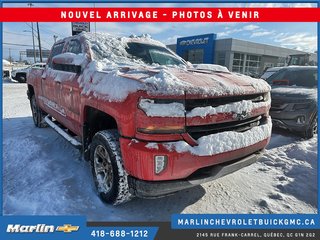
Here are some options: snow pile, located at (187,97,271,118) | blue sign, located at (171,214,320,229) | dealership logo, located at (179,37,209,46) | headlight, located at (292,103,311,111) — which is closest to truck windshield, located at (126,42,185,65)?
snow pile, located at (187,97,271,118)

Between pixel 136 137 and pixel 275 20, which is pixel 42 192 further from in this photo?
pixel 275 20

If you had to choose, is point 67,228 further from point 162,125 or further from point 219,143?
point 219,143

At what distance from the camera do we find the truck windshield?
3.89 m

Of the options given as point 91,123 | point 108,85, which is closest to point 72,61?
point 91,123

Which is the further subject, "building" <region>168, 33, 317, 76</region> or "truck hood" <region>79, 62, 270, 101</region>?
"building" <region>168, 33, 317, 76</region>

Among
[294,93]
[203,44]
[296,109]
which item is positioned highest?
[203,44]

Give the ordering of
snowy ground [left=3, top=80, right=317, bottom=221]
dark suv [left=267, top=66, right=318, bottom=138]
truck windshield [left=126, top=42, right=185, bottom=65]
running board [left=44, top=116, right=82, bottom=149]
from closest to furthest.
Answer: snowy ground [left=3, top=80, right=317, bottom=221] → running board [left=44, top=116, right=82, bottom=149] → truck windshield [left=126, top=42, right=185, bottom=65] → dark suv [left=267, top=66, right=318, bottom=138]

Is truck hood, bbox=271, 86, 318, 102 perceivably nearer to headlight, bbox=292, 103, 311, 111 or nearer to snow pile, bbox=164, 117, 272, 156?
headlight, bbox=292, 103, 311, 111

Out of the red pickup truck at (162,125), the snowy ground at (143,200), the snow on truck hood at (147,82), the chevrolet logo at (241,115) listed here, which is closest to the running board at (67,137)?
the red pickup truck at (162,125)

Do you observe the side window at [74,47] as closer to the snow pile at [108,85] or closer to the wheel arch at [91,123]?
the snow pile at [108,85]

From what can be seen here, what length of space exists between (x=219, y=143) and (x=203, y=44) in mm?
28570

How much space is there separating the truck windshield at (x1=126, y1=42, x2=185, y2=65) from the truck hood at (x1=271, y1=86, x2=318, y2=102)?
2366 millimetres

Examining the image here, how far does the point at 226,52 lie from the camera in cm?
2828

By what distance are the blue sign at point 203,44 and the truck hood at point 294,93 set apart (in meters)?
23.8
